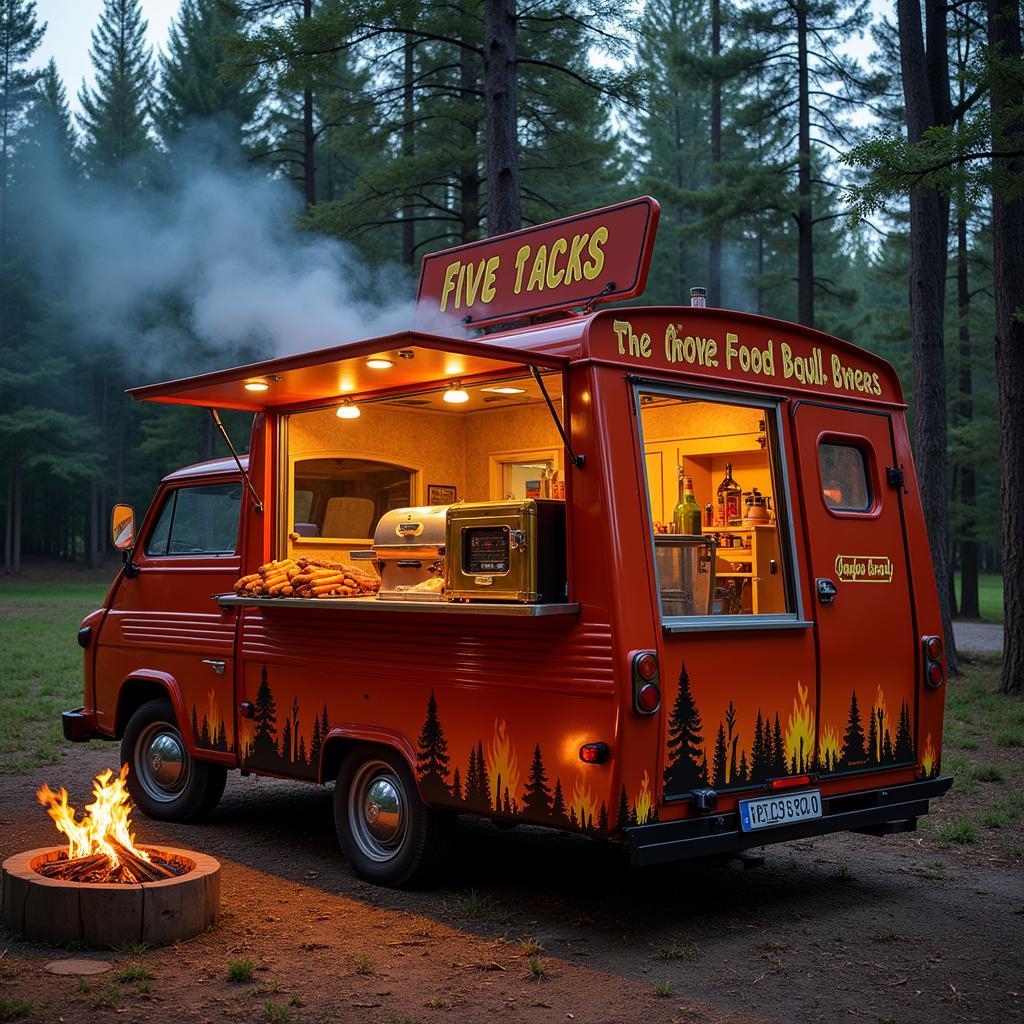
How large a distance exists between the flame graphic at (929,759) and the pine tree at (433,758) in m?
2.46

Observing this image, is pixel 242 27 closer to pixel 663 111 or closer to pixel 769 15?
pixel 663 111

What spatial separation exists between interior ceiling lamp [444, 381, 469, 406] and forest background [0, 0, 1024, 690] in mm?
4587

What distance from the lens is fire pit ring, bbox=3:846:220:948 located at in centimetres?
516

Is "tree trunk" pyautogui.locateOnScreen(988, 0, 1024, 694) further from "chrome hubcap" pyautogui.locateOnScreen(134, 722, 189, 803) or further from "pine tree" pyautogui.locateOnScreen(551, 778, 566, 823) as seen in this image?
"pine tree" pyautogui.locateOnScreen(551, 778, 566, 823)

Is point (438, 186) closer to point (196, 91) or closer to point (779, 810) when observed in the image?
point (196, 91)

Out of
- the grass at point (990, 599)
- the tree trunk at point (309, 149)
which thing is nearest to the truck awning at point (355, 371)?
the tree trunk at point (309, 149)

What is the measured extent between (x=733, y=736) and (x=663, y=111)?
11729 mm

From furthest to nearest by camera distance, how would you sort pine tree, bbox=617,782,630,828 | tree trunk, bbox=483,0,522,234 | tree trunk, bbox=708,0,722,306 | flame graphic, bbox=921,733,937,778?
1. tree trunk, bbox=708,0,722,306
2. tree trunk, bbox=483,0,522,234
3. flame graphic, bbox=921,733,937,778
4. pine tree, bbox=617,782,630,828

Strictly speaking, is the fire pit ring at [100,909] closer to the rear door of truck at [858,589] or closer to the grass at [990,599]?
the rear door of truck at [858,589]

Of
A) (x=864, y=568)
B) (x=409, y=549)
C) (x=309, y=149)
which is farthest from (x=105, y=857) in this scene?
(x=309, y=149)

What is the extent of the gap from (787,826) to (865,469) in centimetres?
195

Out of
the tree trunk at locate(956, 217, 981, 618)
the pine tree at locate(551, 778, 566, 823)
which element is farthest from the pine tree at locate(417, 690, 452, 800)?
the tree trunk at locate(956, 217, 981, 618)

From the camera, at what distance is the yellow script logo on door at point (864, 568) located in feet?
20.6

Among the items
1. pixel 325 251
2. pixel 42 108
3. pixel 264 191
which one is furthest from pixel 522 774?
pixel 42 108
